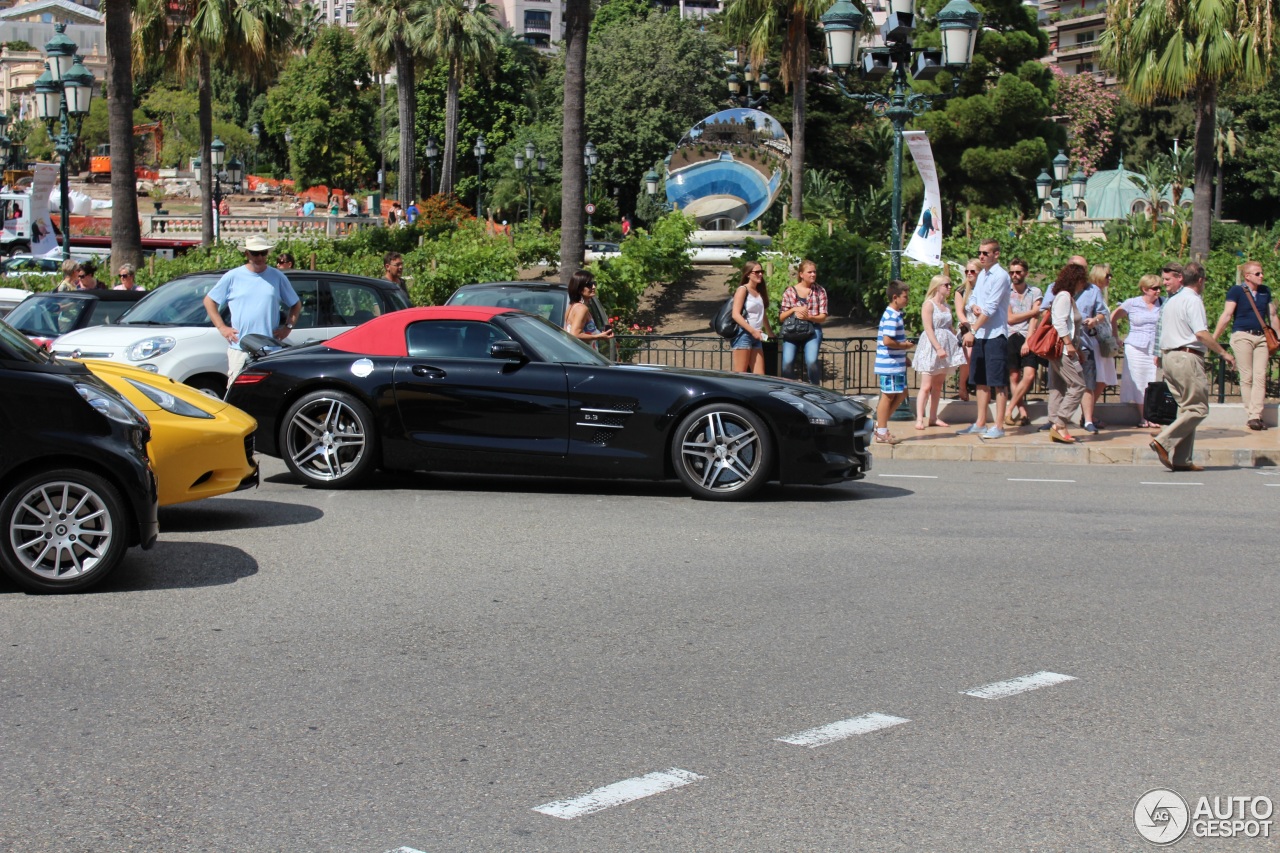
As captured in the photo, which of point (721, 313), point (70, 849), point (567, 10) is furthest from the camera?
point (567, 10)

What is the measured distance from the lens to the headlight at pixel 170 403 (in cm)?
891

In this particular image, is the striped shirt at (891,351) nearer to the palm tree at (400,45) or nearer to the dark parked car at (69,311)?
the dark parked car at (69,311)

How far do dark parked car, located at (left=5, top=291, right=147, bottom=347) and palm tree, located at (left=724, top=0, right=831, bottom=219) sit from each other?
22.9 m

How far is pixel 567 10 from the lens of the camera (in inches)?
869

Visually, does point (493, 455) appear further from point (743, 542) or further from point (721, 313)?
point (721, 313)

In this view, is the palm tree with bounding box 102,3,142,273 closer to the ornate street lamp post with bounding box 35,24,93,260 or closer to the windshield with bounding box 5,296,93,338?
the ornate street lamp post with bounding box 35,24,93,260

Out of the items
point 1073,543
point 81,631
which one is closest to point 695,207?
point 1073,543

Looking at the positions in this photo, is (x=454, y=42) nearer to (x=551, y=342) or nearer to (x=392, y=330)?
(x=392, y=330)

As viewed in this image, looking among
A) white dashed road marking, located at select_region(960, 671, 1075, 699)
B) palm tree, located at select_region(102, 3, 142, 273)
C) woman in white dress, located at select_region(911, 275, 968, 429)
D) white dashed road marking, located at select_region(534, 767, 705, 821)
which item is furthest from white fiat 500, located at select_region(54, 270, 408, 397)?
palm tree, located at select_region(102, 3, 142, 273)

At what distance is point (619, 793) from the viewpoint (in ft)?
14.9

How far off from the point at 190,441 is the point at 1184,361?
8.38 meters

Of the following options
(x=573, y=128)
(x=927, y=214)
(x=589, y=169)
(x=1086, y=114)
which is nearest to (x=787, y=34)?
(x=573, y=128)

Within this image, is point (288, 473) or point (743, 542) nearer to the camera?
point (743, 542)

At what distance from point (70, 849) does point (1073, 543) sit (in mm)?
6567
